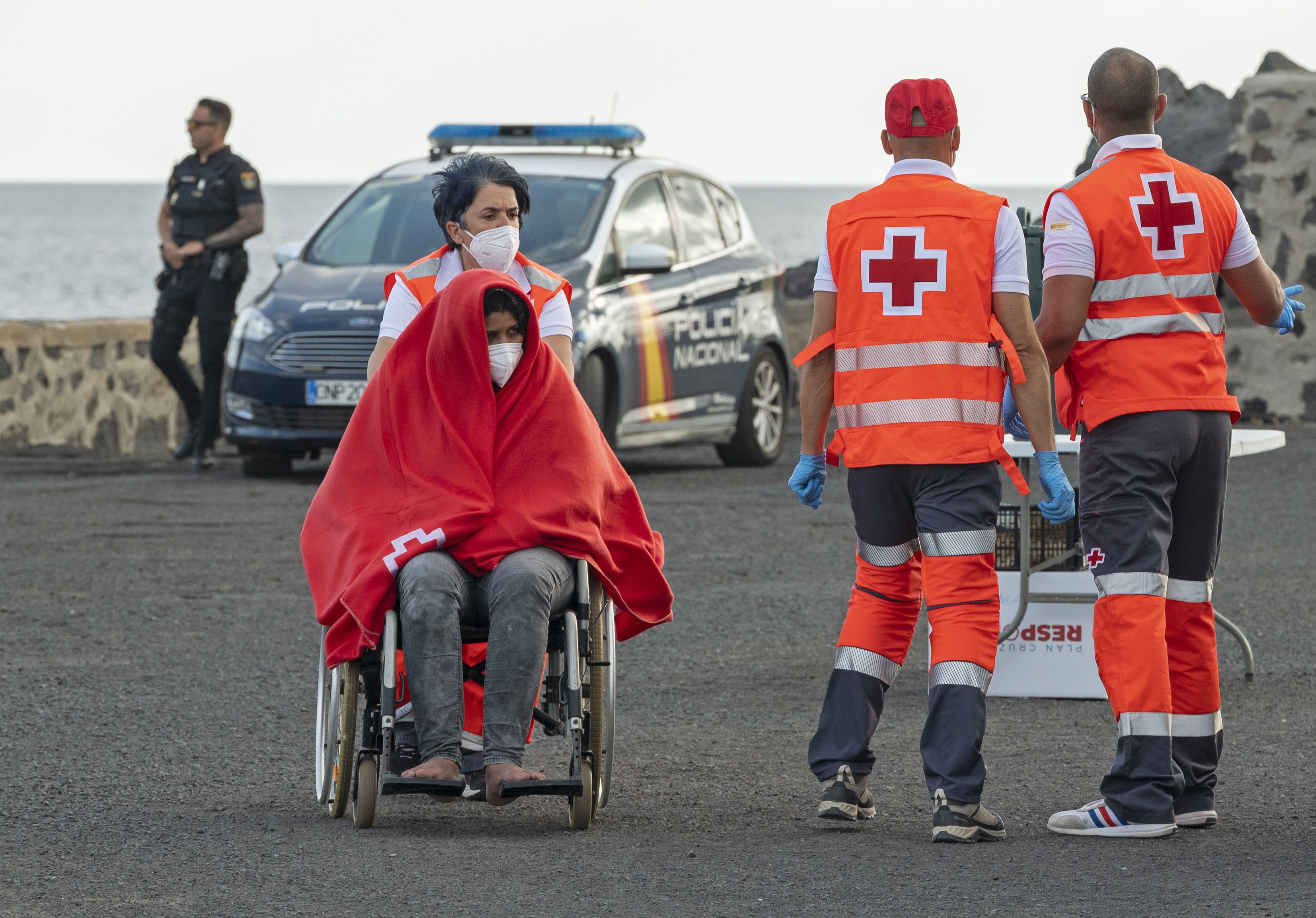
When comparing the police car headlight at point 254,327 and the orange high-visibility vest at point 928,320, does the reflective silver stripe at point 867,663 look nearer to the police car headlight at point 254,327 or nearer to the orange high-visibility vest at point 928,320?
the orange high-visibility vest at point 928,320

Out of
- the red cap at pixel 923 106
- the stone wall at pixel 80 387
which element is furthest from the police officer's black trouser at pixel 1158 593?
the stone wall at pixel 80 387

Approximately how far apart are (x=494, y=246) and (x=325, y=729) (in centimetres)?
131

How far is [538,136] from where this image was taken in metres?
13.7

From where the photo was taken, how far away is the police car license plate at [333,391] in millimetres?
11984

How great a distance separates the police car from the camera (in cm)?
1216

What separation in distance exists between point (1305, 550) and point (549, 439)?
6112 millimetres

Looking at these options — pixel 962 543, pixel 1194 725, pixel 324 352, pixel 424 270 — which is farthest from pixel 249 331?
pixel 1194 725

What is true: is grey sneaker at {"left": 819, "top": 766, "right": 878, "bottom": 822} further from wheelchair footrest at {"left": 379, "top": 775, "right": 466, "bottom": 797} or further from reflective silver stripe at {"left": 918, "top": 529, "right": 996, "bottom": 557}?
wheelchair footrest at {"left": 379, "top": 775, "right": 466, "bottom": 797}

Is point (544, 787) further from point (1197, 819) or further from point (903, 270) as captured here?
point (1197, 819)

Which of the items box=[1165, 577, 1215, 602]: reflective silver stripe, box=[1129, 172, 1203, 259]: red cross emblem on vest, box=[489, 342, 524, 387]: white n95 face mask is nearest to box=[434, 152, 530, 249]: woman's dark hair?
box=[489, 342, 524, 387]: white n95 face mask

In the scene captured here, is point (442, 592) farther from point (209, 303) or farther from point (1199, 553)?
point (209, 303)

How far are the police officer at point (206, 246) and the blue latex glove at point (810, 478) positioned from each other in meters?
8.41

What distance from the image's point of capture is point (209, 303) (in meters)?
13.2

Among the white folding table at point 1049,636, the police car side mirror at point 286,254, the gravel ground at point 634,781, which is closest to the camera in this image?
the gravel ground at point 634,781
